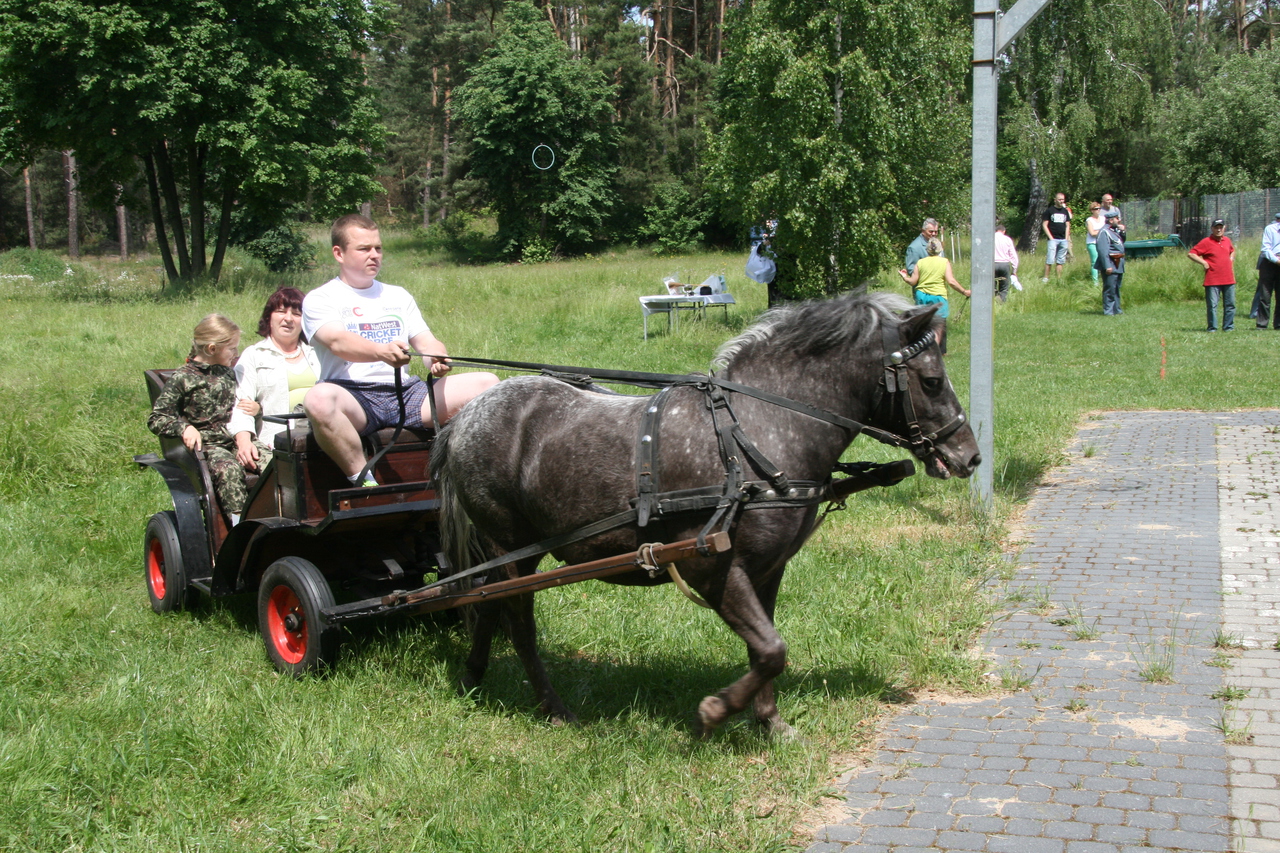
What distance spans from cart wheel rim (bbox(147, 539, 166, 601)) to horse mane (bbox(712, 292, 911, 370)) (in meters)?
4.20

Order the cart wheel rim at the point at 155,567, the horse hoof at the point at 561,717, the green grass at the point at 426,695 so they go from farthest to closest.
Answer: the cart wheel rim at the point at 155,567
the horse hoof at the point at 561,717
the green grass at the point at 426,695

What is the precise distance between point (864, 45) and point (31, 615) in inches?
535

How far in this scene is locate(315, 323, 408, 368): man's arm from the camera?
4.63 m

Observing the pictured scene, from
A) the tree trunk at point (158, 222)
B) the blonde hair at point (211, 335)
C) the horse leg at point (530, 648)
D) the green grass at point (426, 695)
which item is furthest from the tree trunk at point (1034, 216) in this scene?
the horse leg at point (530, 648)

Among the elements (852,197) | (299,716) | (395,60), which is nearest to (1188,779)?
(299,716)

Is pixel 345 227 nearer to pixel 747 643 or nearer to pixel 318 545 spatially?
pixel 318 545

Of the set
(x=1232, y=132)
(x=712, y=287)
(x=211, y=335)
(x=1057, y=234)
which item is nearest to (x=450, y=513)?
(x=211, y=335)

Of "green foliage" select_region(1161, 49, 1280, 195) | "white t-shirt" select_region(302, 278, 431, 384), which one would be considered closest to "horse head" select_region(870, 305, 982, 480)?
"white t-shirt" select_region(302, 278, 431, 384)

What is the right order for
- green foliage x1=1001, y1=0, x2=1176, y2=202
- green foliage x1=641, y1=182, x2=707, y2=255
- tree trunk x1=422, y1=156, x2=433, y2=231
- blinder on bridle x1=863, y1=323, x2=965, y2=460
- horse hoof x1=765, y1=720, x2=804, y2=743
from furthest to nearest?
tree trunk x1=422, y1=156, x2=433, y2=231 → green foliage x1=641, y1=182, x2=707, y2=255 → green foliage x1=1001, y1=0, x2=1176, y2=202 → horse hoof x1=765, y1=720, x2=804, y2=743 → blinder on bridle x1=863, y1=323, x2=965, y2=460

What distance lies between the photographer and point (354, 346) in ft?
15.4

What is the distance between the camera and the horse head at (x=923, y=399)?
3.84 meters

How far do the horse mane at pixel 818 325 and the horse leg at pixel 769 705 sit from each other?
978 millimetres

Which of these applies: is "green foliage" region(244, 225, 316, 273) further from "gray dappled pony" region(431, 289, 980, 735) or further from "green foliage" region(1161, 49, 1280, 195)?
"gray dappled pony" region(431, 289, 980, 735)

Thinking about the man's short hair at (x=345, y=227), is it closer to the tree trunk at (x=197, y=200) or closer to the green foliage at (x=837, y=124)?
the green foliage at (x=837, y=124)
